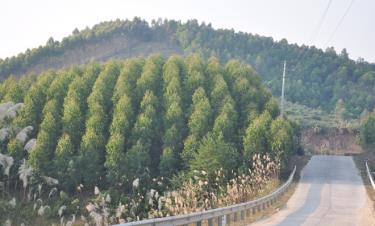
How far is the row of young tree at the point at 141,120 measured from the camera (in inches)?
2036

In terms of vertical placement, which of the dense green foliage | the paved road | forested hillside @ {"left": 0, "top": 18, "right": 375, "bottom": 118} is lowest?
the paved road

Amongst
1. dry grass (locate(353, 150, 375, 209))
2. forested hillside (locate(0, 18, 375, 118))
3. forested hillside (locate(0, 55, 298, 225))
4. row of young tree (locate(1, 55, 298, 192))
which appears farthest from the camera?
forested hillside (locate(0, 18, 375, 118))

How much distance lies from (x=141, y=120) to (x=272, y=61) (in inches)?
5161

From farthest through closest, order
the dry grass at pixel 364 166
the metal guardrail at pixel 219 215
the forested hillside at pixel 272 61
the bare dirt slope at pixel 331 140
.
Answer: the forested hillside at pixel 272 61 < the bare dirt slope at pixel 331 140 < the dry grass at pixel 364 166 < the metal guardrail at pixel 219 215

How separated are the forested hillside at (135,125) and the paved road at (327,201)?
4006mm

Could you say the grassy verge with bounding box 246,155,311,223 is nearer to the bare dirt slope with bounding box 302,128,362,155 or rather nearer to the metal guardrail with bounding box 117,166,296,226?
the metal guardrail with bounding box 117,166,296,226

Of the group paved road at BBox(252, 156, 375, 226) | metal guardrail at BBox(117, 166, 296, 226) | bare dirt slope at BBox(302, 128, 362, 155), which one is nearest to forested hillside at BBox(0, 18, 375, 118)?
bare dirt slope at BBox(302, 128, 362, 155)

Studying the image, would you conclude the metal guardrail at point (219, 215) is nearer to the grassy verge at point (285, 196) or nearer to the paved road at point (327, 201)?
the grassy verge at point (285, 196)

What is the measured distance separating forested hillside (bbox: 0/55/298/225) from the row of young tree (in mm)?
107

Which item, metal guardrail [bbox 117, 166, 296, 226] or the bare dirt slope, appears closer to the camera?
metal guardrail [bbox 117, 166, 296, 226]

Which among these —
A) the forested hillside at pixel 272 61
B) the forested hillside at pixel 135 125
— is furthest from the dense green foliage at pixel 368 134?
the forested hillside at pixel 272 61

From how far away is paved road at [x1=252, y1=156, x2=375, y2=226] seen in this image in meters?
21.4

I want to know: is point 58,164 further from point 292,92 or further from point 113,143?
point 292,92

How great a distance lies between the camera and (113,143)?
5269cm
